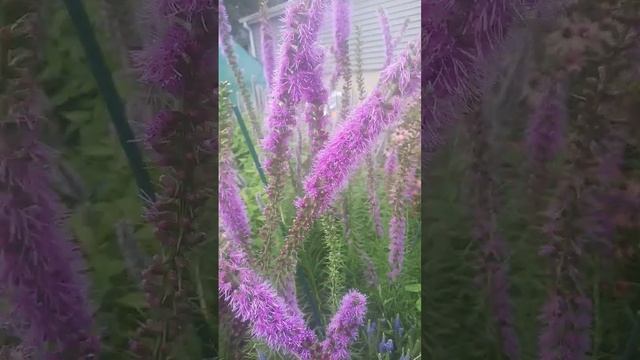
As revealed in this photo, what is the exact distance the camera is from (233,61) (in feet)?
5.06

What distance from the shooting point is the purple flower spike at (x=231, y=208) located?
155cm

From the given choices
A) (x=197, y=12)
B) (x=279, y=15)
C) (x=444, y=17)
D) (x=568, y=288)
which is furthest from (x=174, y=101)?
(x=568, y=288)

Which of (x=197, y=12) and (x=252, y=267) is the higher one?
(x=197, y=12)

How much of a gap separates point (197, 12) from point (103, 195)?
43 cm

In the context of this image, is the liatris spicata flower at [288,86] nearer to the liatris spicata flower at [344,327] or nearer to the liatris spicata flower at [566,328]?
the liatris spicata flower at [344,327]

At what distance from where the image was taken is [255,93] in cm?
157

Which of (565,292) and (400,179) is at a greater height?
(400,179)

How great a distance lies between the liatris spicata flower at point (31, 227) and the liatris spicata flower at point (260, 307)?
1.01 feet

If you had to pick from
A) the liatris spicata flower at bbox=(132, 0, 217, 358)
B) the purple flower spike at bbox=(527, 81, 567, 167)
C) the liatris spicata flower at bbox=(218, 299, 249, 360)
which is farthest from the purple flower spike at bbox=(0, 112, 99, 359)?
the purple flower spike at bbox=(527, 81, 567, 167)

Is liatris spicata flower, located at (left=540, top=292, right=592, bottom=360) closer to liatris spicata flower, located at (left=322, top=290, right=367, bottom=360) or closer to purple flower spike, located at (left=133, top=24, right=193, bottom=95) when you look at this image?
liatris spicata flower, located at (left=322, top=290, right=367, bottom=360)

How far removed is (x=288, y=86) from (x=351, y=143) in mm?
195

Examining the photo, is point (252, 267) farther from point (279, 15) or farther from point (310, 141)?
point (279, 15)

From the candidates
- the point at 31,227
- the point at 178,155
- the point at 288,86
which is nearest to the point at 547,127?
the point at 288,86

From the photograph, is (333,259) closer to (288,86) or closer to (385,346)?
(385,346)
